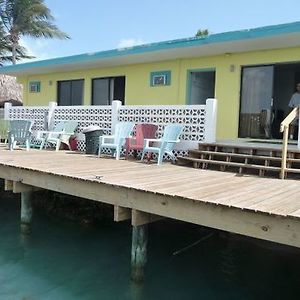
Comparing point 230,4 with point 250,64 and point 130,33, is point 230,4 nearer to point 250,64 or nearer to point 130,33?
point 250,64

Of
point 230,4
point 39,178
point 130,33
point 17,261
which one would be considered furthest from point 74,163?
point 130,33

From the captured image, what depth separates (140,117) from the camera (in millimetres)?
10586

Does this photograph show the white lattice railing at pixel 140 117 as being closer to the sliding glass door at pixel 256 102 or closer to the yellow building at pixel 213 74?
the yellow building at pixel 213 74

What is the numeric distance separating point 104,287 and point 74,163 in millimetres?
3106

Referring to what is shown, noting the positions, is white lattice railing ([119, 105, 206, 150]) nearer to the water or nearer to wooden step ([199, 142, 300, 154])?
wooden step ([199, 142, 300, 154])

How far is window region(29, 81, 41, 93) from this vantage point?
17.0 meters

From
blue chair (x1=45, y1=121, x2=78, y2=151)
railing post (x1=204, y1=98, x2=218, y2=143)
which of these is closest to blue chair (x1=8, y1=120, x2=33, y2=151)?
blue chair (x1=45, y1=121, x2=78, y2=151)

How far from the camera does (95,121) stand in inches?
460

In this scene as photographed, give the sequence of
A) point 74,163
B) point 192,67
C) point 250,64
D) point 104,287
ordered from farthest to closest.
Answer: point 192,67
point 250,64
point 74,163
point 104,287

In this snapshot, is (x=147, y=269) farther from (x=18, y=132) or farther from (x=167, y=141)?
(x=18, y=132)

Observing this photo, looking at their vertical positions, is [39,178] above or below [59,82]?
below

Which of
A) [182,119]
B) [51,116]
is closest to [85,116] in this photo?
[51,116]

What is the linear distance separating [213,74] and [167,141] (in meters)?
4.07

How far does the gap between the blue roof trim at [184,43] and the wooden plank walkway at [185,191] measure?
3286 millimetres
